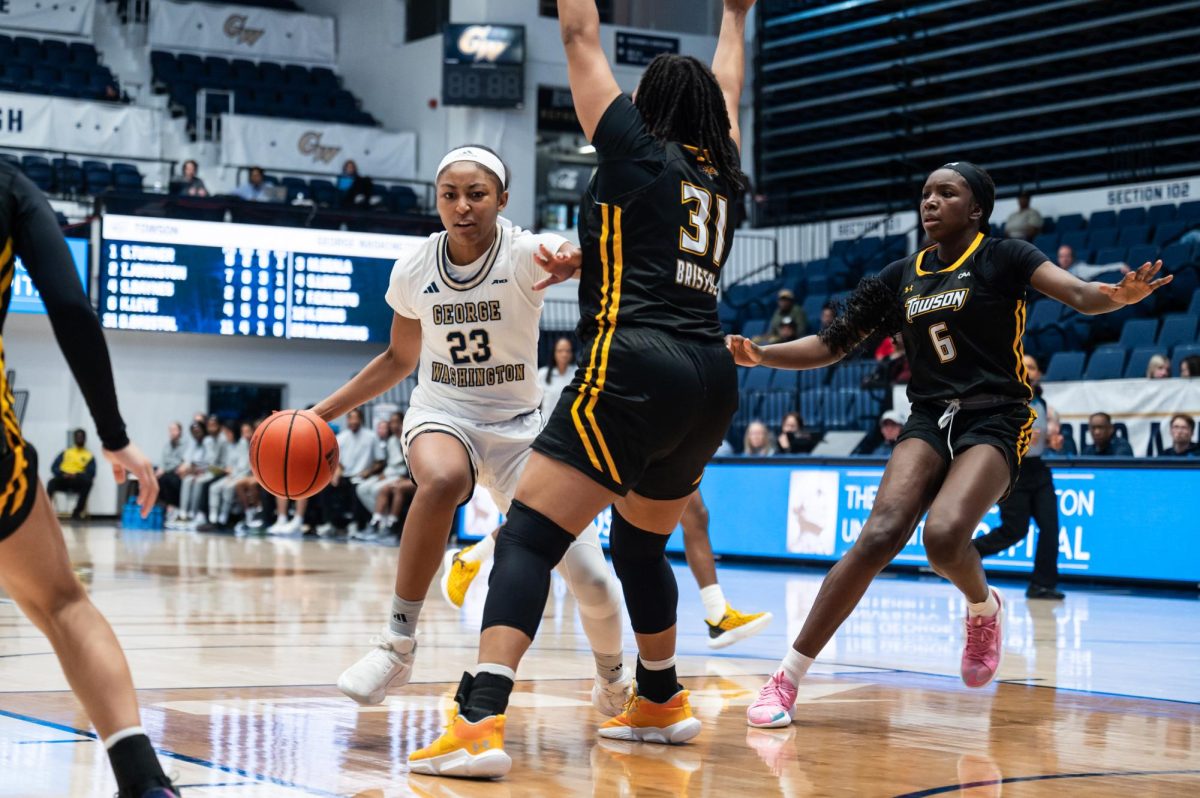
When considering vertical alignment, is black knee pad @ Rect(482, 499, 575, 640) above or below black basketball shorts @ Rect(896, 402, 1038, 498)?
below

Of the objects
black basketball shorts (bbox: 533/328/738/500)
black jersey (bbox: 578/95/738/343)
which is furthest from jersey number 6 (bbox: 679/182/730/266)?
black basketball shorts (bbox: 533/328/738/500)

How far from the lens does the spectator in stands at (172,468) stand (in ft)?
68.7

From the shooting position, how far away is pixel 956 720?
15.9 ft

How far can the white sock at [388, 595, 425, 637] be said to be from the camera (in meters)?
4.54

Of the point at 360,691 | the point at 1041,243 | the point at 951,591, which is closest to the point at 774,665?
the point at 360,691

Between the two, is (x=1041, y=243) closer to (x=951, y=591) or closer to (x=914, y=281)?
(x=951, y=591)

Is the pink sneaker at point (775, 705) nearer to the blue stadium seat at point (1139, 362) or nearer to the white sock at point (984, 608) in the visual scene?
the white sock at point (984, 608)

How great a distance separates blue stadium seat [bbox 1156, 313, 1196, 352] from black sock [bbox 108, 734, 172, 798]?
12.9 metres

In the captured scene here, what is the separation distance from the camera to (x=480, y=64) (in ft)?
77.1

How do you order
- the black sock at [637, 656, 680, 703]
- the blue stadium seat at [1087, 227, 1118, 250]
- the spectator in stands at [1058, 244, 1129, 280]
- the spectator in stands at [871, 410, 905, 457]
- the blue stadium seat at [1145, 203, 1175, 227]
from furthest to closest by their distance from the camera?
the blue stadium seat at [1145, 203, 1175, 227], the blue stadium seat at [1087, 227, 1118, 250], the spectator in stands at [1058, 244, 1129, 280], the spectator in stands at [871, 410, 905, 457], the black sock at [637, 656, 680, 703]

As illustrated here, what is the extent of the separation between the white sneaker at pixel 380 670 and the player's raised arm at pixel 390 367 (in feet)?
2.53

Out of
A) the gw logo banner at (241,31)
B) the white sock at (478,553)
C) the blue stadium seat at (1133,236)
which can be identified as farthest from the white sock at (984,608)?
the gw logo banner at (241,31)

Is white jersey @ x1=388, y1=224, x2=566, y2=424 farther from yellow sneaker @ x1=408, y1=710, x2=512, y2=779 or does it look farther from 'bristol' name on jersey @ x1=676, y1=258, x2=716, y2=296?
yellow sneaker @ x1=408, y1=710, x2=512, y2=779

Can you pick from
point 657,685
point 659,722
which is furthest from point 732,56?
point 659,722
